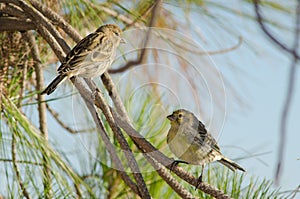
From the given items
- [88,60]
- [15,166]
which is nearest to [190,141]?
[88,60]

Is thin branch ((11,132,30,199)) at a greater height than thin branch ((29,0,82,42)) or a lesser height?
lesser

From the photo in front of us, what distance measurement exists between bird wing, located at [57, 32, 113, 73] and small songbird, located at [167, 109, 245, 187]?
114 mm

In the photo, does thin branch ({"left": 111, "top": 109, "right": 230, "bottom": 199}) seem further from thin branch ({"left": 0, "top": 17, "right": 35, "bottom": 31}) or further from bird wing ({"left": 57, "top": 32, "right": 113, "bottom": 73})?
thin branch ({"left": 0, "top": 17, "right": 35, "bottom": 31})

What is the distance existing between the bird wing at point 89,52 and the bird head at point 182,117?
0.36 ft

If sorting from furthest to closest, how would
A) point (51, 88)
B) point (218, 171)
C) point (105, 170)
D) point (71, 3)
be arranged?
1. point (105, 170)
2. point (71, 3)
3. point (218, 171)
4. point (51, 88)

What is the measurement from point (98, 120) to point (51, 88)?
99mm

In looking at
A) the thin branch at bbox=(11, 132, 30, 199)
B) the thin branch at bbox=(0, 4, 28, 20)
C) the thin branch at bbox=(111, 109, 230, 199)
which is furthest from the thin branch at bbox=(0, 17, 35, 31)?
A: the thin branch at bbox=(111, 109, 230, 199)

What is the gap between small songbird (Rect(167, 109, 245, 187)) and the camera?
0.78 m

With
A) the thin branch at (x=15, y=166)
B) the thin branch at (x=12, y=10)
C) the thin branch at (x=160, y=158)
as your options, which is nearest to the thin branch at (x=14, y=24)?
the thin branch at (x=12, y=10)

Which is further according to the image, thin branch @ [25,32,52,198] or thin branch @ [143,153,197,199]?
Result: thin branch @ [25,32,52,198]

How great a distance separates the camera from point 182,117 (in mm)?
780

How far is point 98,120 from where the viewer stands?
0.85 metres

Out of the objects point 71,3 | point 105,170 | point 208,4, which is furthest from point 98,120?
point 208,4

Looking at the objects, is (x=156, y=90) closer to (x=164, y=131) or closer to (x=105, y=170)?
(x=164, y=131)
